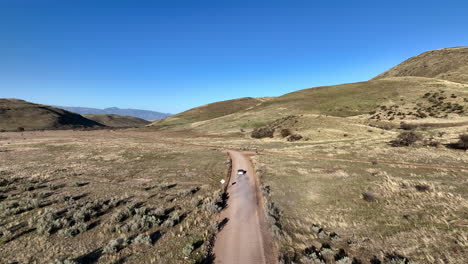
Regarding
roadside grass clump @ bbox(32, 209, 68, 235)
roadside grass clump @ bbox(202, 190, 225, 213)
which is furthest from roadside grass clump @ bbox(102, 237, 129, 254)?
roadside grass clump @ bbox(202, 190, 225, 213)

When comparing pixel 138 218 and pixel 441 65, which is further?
pixel 441 65

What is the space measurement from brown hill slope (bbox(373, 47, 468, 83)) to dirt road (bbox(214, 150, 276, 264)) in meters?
123

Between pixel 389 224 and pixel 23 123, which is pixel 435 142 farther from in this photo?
pixel 23 123

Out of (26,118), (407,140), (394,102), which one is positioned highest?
(394,102)

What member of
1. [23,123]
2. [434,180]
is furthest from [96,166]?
[23,123]

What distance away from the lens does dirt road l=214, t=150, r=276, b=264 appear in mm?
9695

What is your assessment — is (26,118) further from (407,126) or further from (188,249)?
(407,126)

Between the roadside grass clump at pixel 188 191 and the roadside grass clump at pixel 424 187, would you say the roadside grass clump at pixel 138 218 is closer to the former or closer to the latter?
the roadside grass clump at pixel 188 191

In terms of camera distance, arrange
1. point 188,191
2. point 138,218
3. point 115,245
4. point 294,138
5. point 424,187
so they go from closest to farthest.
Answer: point 115,245 → point 138,218 → point 424,187 → point 188,191 → point 294,138

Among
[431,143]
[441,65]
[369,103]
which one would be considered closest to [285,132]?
[431,143]

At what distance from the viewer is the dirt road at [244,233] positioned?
9.70 metres

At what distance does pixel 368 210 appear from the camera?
14.2 metres

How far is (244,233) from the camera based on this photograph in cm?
1163

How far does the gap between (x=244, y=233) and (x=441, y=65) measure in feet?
550
